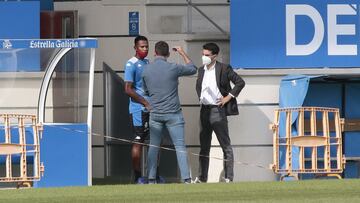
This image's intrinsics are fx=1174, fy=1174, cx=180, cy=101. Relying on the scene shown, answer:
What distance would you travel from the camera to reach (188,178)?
16.0 meters

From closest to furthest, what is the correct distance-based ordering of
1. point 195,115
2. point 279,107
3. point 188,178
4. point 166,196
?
point 166,196, point 188,178, point 279,107, point 195,115

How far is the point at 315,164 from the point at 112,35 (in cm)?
410

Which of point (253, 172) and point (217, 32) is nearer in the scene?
point (253, 172)

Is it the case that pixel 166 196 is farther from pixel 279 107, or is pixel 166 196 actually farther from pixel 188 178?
pixel 279 107

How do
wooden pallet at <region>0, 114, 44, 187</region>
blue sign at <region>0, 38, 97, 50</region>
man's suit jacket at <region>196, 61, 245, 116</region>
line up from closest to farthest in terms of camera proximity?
wooden pallet at <region>0, 114, 44, 187</region> → blue sign at <region>0, 38, 97, 50</region> → man's suit jacket at <region>196, 61, 245, 116</region>

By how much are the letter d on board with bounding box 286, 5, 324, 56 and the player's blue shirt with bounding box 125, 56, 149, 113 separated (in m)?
2.23

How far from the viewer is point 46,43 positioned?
1630cm

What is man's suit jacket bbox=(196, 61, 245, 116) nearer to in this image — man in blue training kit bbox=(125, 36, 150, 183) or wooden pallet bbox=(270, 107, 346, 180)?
wooden pallet bbox=(270, 107, 346, 180)

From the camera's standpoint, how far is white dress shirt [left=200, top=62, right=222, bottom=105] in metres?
16.6

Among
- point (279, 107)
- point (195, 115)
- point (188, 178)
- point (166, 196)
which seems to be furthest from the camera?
point (195, 115)

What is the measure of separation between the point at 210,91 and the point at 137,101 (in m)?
1.05

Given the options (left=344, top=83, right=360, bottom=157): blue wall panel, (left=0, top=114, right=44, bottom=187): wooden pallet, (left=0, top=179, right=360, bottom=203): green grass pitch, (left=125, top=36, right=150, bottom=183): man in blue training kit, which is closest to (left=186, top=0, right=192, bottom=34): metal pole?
(left=125, top=36, right=150, bottom=183): man in blue training kit

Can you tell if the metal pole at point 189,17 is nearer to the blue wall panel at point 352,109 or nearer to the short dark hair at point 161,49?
the short dark hair at point 161,49

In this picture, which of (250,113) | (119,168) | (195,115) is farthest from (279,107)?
(119,168)
